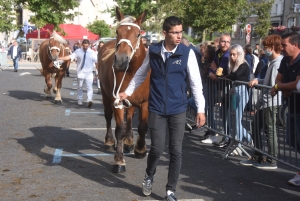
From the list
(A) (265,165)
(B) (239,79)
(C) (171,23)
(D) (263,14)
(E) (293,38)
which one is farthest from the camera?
(D) (263,14)

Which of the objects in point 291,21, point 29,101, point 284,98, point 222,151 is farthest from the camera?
point 291,21

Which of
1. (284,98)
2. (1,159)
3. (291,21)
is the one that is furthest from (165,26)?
(291,21)

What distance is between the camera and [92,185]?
5.97m

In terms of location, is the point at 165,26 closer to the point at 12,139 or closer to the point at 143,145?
the point at 143,145

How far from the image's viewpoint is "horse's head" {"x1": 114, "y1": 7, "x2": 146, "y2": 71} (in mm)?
6094

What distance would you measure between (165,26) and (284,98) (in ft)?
6.86

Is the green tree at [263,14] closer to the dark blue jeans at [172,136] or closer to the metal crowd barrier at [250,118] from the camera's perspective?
the metal crowd barrier at [250,118]

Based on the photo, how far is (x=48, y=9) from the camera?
34.4m

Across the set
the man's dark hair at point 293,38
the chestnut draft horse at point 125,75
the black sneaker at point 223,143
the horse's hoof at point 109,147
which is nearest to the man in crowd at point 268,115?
the man's dark hair at point 293,38

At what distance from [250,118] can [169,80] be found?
9.28 feet

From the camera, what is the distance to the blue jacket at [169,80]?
5109 millimetres

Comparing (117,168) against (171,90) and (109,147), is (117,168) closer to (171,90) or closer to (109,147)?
(109,147)

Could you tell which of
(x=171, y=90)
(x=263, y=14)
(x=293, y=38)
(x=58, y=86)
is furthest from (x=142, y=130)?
(x=263, y=14)

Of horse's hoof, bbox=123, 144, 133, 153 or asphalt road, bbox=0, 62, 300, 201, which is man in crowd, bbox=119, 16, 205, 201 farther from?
horse's hoof, bbox=123, 144, 133, 153
